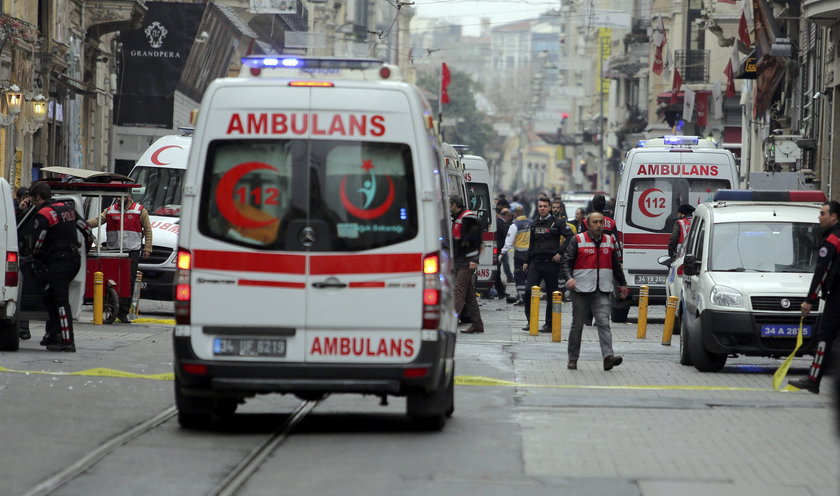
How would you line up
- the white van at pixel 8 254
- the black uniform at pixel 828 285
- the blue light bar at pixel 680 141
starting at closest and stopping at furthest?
the black uniform at pixel 828 285
the white van at pixel 8 254
the blue light bar at pixel 680 141

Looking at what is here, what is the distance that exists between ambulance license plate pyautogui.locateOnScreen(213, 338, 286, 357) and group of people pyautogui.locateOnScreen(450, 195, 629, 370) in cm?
175

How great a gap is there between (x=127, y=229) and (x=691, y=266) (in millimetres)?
8468

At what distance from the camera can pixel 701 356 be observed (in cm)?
1600

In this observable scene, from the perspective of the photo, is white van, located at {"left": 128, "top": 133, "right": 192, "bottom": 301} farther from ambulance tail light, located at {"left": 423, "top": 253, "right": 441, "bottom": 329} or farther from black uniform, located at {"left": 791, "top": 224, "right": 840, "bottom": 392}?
ambulance tail light, located at {"left": 423, "top": 253, "right": 441, "bottom": 329}

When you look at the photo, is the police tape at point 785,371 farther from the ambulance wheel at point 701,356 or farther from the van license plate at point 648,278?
the van license plate at point 648,278

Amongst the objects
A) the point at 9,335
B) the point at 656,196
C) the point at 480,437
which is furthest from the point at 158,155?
the point at 480,437

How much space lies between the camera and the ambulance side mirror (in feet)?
53.9

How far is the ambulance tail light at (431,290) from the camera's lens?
10352 millimetres

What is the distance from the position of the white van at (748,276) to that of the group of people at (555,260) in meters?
0.90

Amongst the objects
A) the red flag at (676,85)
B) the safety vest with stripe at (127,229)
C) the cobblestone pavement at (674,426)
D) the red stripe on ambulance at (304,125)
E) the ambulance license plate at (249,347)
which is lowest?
the cobblestone pavement at (674,426)

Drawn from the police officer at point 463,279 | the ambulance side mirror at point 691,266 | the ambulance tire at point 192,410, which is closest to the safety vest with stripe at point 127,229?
the police officer at point 463,279

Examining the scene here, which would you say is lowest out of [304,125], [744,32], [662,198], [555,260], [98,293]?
[98,293]

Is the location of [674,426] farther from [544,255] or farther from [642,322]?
[544,255]

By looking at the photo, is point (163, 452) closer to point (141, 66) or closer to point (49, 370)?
point (49, 370)
